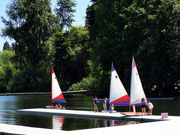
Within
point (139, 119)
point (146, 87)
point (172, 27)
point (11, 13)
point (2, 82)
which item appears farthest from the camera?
point (2, 82)

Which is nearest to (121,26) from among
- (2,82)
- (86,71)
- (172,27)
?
(172,27)

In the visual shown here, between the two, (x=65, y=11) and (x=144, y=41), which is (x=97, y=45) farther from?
(x=65, y=11)

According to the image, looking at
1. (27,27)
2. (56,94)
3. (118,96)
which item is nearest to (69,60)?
(27,27)

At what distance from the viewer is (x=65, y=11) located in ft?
344

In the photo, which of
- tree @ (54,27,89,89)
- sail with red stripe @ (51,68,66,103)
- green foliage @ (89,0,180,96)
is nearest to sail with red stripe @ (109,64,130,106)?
sail with red stripe @ (51,68,66,103)

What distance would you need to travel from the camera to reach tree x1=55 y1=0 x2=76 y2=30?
10450cm

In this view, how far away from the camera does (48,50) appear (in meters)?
92.0

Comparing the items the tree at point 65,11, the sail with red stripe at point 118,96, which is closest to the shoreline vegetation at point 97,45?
the tree at point 65,11

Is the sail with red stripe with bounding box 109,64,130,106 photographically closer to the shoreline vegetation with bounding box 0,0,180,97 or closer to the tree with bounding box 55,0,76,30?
the shoreline vegetation with bounding box 0,0,180,97

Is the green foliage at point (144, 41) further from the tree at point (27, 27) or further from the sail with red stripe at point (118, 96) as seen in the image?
the tree at point (27, 27)

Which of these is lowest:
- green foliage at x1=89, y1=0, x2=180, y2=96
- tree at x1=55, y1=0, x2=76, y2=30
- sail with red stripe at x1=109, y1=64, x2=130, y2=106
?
sail with red stripe at x1=109, y1=64, x2=130, y2=106

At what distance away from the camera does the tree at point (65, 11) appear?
104 meters

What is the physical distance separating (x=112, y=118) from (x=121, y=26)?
3584 centimetres

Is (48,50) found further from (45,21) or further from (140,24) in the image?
(140,24)
